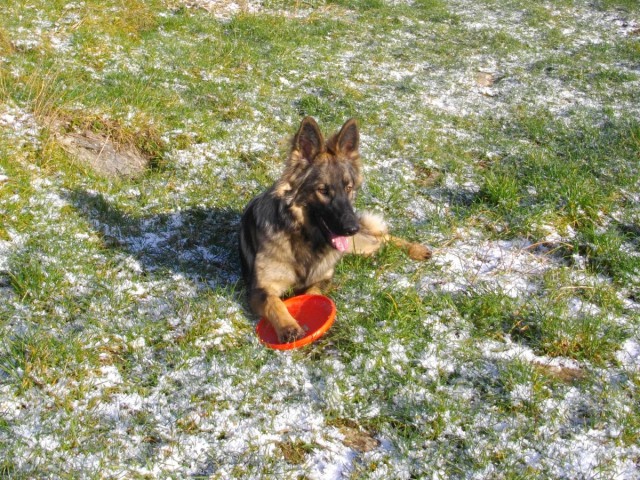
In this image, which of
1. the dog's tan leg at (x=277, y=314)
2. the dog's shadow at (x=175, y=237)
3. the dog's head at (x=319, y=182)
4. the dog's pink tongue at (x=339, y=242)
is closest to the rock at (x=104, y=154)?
the dog's shadow at (x=175, y=237)

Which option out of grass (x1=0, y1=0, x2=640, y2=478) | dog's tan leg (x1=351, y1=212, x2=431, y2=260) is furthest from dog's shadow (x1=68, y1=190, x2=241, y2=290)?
dog's tan leg (x1=351, y1=212, x2=431, y2=260)

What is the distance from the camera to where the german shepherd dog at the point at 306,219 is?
152 inches

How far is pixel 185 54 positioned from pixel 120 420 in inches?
237

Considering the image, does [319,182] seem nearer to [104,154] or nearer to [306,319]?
[306,319]

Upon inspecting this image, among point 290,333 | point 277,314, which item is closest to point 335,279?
point 277,314

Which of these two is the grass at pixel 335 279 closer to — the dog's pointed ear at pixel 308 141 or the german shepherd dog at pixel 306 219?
the german shepherd dog at pixel 306 219

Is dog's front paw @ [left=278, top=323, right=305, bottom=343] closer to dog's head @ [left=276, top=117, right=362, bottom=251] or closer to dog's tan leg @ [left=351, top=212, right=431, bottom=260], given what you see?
dog's head @ [left=276, top=117, right=362, bottom=251]

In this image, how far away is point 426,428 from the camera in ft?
9.44

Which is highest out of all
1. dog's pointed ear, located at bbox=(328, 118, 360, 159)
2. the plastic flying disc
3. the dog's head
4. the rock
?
dog's pointed ear, located at bbox=(328, 118, 360, 159)

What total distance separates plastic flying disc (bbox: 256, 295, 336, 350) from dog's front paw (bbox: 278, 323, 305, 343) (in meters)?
0.04

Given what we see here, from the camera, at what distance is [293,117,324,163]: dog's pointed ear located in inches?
148

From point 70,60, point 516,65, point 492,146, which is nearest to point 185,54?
point 70,60

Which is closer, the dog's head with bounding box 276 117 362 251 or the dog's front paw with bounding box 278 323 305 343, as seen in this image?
the dog's front paw with bounding box 278 323 305 343

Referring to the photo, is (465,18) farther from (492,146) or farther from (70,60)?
(70,60)
